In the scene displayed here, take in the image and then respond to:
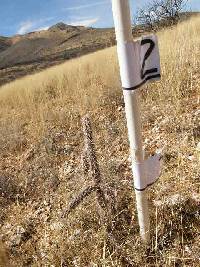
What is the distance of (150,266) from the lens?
271cm

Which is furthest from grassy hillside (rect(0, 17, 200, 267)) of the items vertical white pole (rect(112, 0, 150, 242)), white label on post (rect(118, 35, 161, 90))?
white label on post (rect(118, 35, 161, 90))

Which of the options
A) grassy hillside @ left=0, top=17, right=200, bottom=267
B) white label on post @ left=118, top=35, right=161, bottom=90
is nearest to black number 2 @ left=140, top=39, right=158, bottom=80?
white label on post @ left=118, top=35, right=161, bottom=90

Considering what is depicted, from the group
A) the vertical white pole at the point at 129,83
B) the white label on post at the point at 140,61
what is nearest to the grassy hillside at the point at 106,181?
the vertical white pole at the point at 129,83

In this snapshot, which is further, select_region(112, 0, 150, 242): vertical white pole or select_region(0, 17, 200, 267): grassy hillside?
select_region(0, 17, 200, 267): grassy hillside

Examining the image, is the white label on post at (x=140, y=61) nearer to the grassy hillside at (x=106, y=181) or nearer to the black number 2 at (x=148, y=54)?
the black number 2 at (x=148, y=54)

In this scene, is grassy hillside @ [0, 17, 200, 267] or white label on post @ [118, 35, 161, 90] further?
grassy hillside @ [0, 17, 200, 267]

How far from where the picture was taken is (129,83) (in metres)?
2.30

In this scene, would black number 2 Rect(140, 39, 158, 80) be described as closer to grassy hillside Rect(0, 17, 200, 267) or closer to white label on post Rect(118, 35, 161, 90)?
white label on post Rect(118, 35, 161, 90)

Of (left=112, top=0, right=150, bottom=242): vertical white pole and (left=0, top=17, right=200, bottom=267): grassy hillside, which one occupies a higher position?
(left=112, top=0, right=150, bottom=242): vertical white pole

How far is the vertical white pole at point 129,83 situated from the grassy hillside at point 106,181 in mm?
376

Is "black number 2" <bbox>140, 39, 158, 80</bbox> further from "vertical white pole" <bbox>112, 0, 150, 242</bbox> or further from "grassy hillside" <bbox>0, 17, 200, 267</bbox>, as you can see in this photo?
"grassy hillside" <bbox>0, 17, 200, 267</bbox>

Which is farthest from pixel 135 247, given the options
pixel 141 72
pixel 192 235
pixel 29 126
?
pixel 29 126

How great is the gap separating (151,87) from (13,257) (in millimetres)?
2879

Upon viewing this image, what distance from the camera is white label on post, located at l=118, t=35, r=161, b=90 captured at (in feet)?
7.41
